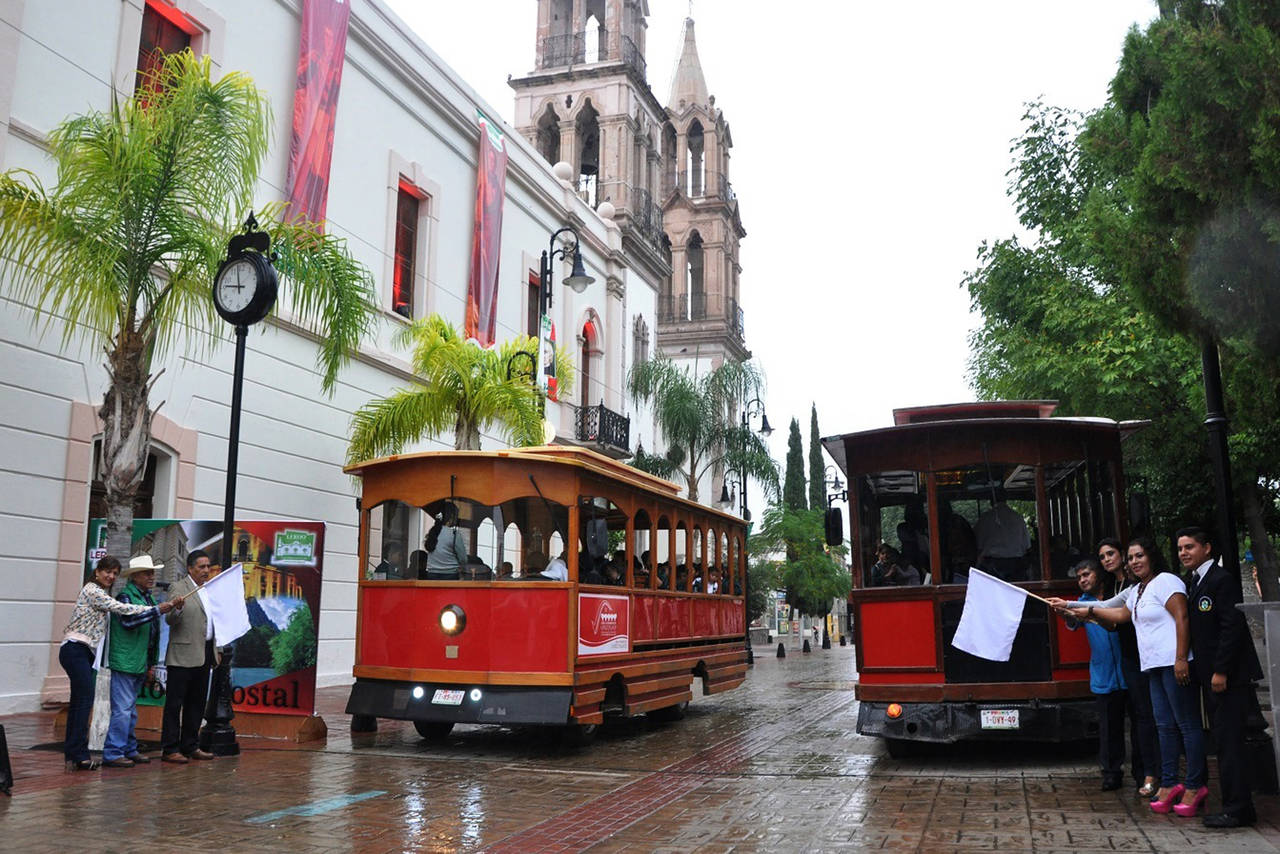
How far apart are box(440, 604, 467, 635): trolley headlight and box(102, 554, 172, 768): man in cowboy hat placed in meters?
2.52

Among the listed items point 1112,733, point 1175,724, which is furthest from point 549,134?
point 1175,724

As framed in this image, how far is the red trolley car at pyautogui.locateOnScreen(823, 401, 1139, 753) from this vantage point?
9.85 m

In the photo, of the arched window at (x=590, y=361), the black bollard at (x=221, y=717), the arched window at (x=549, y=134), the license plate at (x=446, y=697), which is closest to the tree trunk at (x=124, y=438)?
the black bollard at (x=221, y=717)

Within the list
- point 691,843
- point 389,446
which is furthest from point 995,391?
point 691,843

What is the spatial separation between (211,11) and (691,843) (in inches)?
552

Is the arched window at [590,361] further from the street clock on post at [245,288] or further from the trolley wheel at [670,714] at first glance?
the street clock on post at [245,288]

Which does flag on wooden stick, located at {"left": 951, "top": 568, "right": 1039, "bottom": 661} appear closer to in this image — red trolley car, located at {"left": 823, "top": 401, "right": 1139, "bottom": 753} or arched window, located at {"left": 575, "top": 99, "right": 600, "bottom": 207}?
red trolley car, located at {"left": 823, "top": 401, "right": 1139, "bottom": 753}

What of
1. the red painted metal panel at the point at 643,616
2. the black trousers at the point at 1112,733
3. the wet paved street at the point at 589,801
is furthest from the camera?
the red painted metal panel at the point at 643,616

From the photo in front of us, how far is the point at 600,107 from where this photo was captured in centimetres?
4188

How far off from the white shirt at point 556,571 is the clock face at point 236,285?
3.72 meters

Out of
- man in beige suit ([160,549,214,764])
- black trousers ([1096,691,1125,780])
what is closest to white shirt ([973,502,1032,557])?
black trousers ([1096,691,1125,780])

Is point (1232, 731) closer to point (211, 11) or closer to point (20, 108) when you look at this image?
point (20, 108)

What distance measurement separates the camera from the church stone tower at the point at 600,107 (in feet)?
135

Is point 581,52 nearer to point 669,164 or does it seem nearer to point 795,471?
point 669,164
